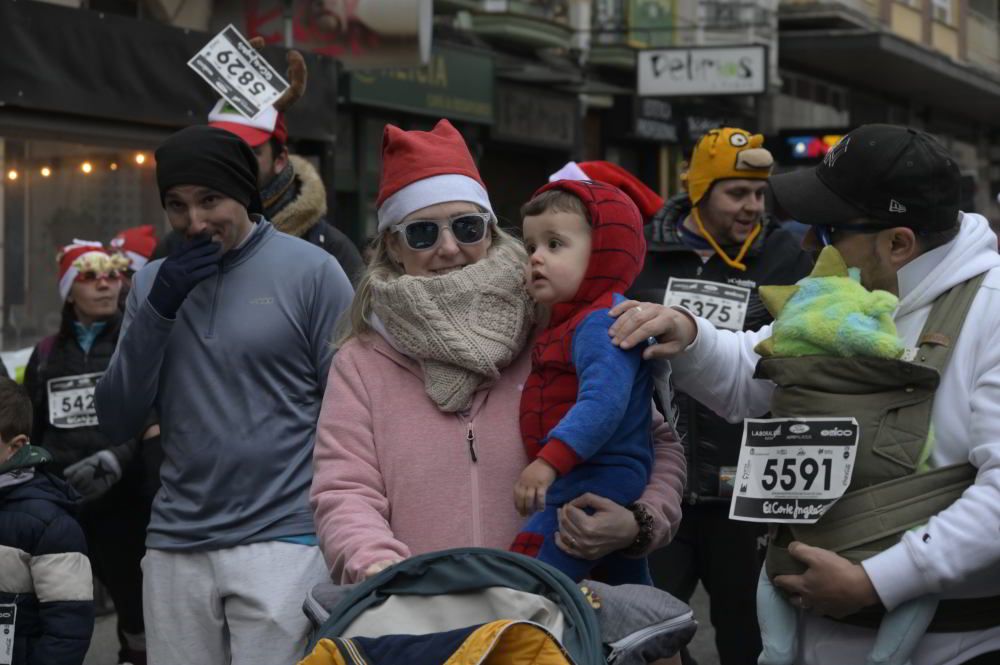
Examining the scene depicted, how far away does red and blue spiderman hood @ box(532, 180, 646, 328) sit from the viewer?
370 cm

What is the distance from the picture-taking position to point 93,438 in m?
7.48

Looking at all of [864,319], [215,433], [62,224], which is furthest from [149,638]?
[62,224]

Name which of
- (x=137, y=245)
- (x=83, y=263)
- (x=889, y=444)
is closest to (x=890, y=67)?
(x=137, y=245)

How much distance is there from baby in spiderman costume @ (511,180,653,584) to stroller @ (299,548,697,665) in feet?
1.00

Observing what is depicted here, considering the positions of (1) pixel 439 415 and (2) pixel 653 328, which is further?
(1) pixel 439 415

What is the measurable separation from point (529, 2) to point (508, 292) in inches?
774

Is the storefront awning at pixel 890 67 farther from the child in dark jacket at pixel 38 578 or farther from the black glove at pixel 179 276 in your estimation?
the black glove at pixel 179 276

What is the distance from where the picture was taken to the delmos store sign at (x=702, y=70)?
21703mm

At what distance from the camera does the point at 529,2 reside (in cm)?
2295

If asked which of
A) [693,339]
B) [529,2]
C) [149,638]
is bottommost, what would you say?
[149,638]

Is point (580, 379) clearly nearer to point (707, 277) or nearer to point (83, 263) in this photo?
point (707, 277)

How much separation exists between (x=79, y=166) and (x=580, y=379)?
27.1ft

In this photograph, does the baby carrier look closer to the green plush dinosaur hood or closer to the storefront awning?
the green plush dinosaur hood

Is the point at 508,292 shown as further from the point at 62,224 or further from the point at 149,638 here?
the point at 62,224
